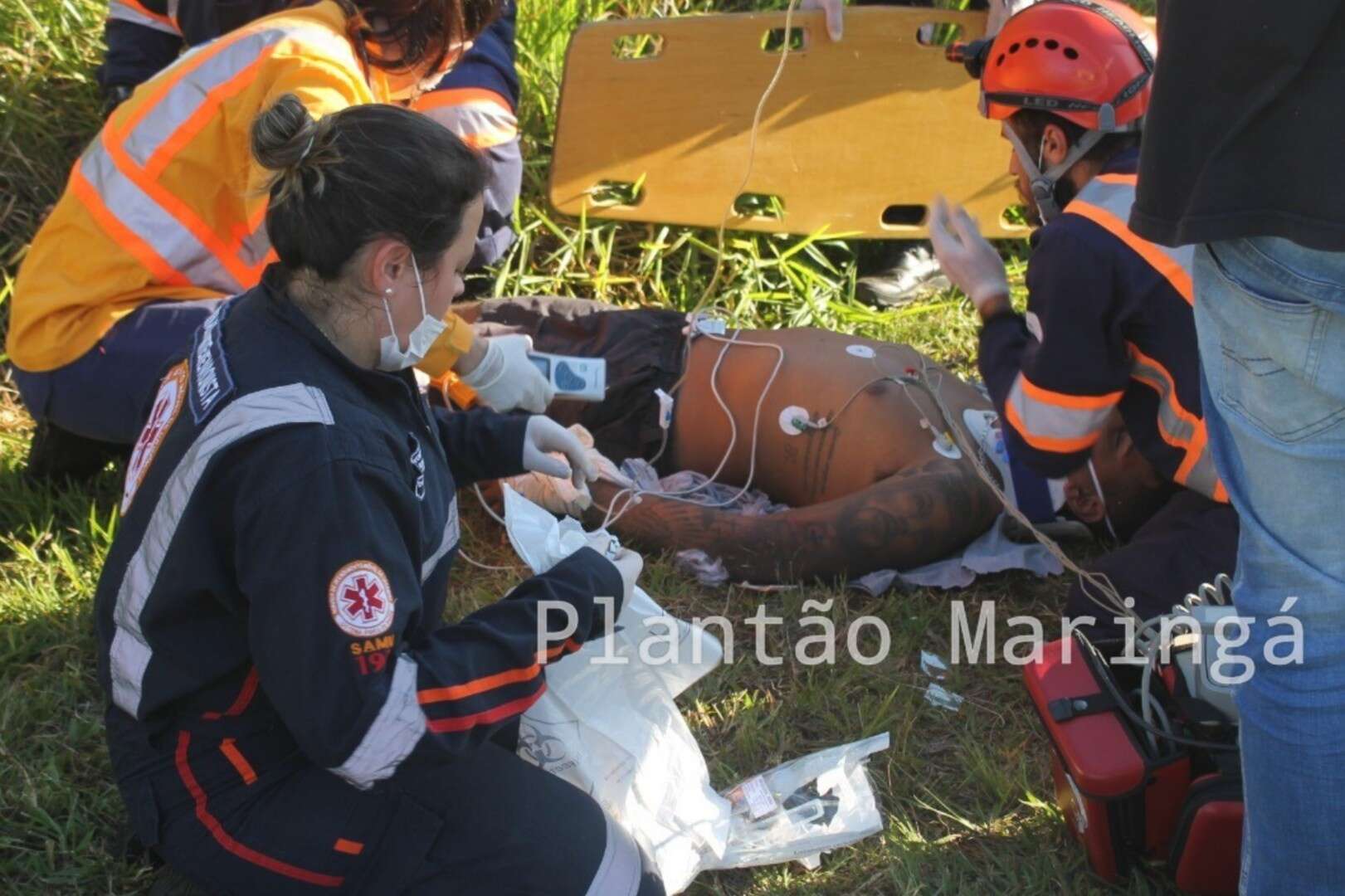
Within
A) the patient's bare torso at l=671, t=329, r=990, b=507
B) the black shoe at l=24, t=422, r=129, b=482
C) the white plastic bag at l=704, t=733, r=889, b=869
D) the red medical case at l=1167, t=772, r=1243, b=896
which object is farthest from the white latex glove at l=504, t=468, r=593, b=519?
Answer: the red medical case at l=1167, t=772, r=1243, b=896

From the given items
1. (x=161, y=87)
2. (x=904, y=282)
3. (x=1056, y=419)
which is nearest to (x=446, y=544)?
(x=1056, y=419)

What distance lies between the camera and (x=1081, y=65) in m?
2.50

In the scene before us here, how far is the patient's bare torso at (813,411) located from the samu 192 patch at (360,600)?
5.62 ft

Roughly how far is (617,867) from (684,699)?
2.41 feet

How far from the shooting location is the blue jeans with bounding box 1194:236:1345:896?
5.19ft

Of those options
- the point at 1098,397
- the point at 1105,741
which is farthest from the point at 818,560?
the point at 1105,741

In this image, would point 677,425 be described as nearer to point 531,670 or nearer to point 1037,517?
point 1037,517

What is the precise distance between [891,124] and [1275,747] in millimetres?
2695

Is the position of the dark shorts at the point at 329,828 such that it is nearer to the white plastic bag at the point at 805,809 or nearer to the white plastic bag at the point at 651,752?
the white plastic bag at the point at 651,752

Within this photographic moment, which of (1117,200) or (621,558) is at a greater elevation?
(1117,200)

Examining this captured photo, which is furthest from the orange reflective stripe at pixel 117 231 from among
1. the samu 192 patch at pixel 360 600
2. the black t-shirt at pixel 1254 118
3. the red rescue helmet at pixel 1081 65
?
the black t-shirt at pixel 1254 118

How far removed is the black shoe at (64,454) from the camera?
316 centimetres

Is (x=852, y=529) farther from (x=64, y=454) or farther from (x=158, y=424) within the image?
(x=64, y=454)

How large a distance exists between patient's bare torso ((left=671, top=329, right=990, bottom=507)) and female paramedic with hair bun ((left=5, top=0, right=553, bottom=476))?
1.73ft
